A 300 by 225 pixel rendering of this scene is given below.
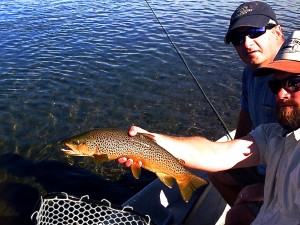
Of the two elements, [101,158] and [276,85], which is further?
[101,158]

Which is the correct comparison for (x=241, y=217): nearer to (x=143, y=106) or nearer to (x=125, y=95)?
(x=143, y=106)

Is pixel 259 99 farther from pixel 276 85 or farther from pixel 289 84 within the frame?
pixel 289 84

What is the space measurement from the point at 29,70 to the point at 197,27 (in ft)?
25.4

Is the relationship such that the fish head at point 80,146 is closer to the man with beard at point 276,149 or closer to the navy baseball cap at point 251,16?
the man with beard at point 276,149

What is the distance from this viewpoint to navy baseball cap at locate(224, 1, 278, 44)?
167 inches

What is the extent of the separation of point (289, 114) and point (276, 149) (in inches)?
15.0

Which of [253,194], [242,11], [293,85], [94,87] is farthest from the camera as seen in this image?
[94,87]

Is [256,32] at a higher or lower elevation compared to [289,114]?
higher

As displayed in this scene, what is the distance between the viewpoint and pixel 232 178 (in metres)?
4.71

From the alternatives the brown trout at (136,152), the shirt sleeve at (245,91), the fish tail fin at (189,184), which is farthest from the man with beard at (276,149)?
the shirt sleeve at (245,91)

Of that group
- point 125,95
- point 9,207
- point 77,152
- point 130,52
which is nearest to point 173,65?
point 130,52

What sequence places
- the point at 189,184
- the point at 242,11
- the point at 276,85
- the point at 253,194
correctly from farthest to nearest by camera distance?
the point at 242,11
the point at 253,194
the point at 189,184
the point at 276,85

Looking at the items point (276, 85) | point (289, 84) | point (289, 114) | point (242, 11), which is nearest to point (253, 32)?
point (242, 11)

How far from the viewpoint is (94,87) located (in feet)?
33.2
